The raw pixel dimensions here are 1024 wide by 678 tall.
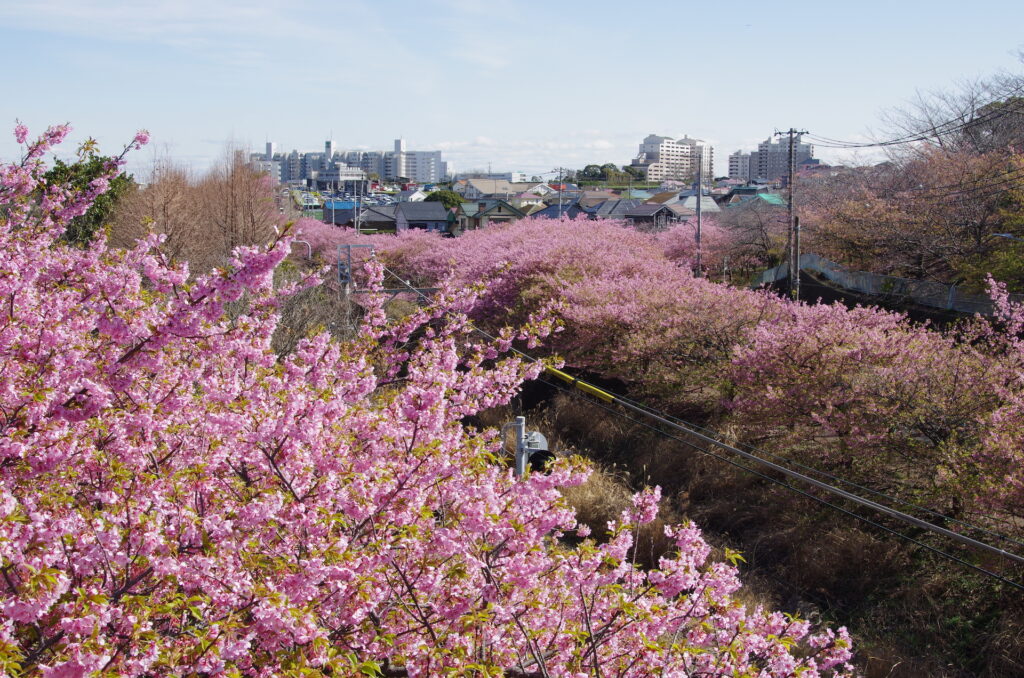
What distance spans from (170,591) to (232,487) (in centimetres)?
111

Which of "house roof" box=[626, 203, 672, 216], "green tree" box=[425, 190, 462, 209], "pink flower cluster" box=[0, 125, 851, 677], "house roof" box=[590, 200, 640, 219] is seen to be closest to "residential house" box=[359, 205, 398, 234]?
"green tree" box=[425, 190, 462, 209]

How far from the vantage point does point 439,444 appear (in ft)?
17.7

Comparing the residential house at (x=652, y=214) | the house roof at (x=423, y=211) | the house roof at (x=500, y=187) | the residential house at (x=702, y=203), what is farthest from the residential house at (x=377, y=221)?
the house roof at (x=500, y=187)

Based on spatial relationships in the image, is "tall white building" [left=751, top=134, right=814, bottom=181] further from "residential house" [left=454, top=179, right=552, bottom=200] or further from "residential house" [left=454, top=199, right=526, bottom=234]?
"residential house" [left=454, top=199, right=526, bottom=234]

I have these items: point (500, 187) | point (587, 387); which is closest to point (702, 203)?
point (500, 187)

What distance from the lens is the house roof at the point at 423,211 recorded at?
7575 centimetres

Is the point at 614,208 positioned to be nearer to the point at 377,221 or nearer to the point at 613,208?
the point at 613,208

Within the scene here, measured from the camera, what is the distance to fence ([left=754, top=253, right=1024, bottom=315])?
897 inches

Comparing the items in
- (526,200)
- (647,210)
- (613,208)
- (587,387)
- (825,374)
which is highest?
(526,200)

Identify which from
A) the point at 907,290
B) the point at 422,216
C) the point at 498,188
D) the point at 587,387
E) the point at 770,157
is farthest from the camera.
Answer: the point at 770,157

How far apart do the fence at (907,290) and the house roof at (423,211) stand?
1877 inches

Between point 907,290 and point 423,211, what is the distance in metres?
56.7

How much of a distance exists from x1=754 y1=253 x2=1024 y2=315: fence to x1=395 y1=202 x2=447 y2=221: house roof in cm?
4767

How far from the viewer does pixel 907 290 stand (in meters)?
25.5
